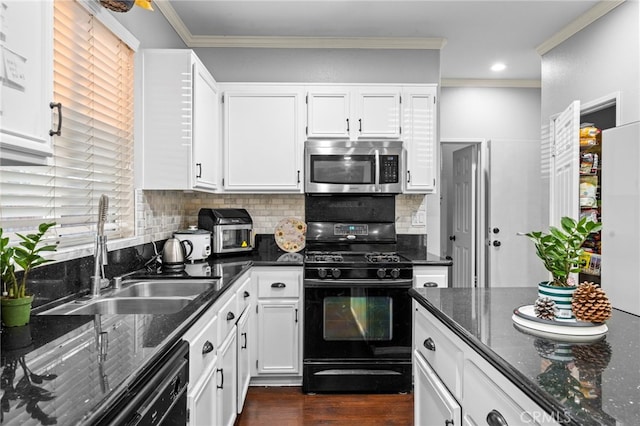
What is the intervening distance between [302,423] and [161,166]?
1.76m

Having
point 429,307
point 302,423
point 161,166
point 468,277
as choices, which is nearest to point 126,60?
point 161,166

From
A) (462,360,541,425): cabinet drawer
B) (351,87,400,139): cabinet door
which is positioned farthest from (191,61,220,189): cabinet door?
(462,360,541,425): cabinet drawer

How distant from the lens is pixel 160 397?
1151 millimetres

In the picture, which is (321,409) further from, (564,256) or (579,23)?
(579,23)

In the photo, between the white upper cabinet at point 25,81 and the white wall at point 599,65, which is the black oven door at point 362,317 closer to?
the white wall at point 599,65

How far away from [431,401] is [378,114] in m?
2.30

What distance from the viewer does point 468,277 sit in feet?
16.2

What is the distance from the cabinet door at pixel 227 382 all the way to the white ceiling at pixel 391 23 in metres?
2.24

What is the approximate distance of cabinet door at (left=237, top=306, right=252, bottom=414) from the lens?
257cm

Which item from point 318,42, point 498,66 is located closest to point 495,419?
point 318,42

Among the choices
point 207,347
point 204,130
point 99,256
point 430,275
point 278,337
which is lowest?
point 278,337

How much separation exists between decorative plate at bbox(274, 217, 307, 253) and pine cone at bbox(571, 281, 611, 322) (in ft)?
8.58

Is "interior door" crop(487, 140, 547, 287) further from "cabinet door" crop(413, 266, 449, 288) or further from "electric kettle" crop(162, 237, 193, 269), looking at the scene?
"electric kettle" crop(162, 237, 193, 269)

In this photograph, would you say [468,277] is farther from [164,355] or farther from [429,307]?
[164,355]
